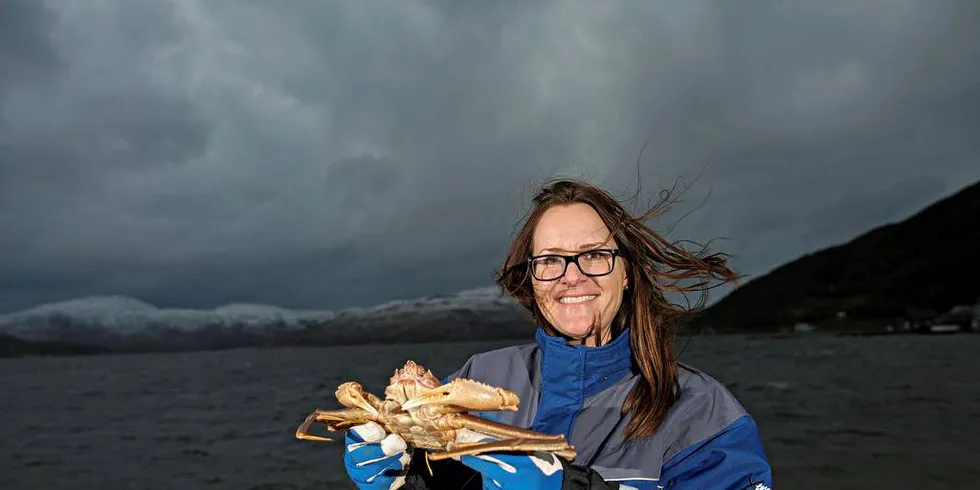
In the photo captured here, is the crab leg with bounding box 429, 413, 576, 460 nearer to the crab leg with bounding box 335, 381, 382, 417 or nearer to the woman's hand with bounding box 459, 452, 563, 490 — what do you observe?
the woman's hand with bounding box 459, 452, 563, 490

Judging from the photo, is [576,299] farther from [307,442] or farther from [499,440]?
[307,442]

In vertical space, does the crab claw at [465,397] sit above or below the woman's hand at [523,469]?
above

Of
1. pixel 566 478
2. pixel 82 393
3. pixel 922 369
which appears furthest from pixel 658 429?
pixel 82 393

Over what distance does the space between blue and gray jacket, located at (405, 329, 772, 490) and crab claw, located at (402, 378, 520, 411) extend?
0.55 metres

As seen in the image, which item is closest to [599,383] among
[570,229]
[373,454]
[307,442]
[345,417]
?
[570,229]

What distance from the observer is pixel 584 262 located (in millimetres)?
4570

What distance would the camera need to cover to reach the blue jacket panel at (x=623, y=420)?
381 cm

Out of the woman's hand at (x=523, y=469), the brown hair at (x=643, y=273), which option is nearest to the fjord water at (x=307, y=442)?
the brown hair at (x=643, y=273)

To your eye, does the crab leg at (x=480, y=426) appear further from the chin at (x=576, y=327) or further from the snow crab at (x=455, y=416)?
the chin at (x=576, y=327)

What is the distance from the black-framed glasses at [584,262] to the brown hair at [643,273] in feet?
0.56

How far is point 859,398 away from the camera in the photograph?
3694 cm

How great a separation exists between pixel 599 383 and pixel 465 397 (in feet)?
3.95

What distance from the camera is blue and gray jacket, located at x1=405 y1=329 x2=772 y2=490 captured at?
377 centimetres

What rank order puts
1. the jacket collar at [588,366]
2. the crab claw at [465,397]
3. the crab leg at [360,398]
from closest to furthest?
the crab claw at [465,397], the crab leg at [360,398], the jacket collar at [588,366]
